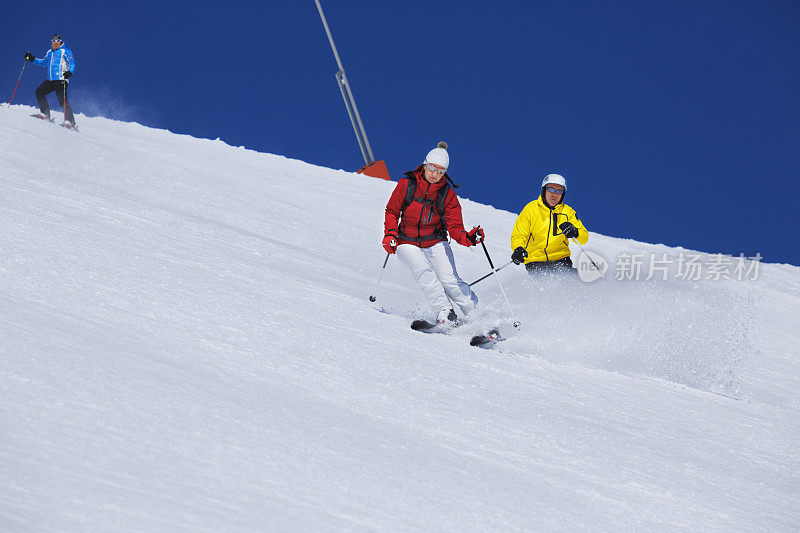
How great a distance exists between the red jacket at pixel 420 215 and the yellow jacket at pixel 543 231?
36.7 inches

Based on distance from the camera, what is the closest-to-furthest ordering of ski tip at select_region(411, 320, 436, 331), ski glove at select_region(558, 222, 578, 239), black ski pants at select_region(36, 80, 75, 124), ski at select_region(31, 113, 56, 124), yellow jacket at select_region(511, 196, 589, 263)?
ski tip at select_region(411, 320, 436, 331), ski glove at select_region(558, 222, 578, 239), yellow jacket at select_region(511, 196, 589, 263), black ski pants at select_region(36, 80, 75, 124), ski at select_region(31, 113, 56, 124)

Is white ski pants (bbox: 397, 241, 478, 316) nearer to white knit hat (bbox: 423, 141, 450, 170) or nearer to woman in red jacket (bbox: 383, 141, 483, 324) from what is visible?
woman in red jacket (bbox: 383, 141, 483, 324)

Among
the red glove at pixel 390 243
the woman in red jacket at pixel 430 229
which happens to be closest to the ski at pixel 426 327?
the woman in red jacket at pixel 430 229

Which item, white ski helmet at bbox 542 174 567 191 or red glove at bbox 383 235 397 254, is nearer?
red glove at bbox 383 235 397 254

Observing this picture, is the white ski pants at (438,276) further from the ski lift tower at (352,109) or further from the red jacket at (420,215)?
the ski lift tower at (352,109)

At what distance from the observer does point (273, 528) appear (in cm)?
230

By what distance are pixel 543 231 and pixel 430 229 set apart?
1342mm

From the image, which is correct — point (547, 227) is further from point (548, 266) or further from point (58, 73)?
point (58, 73)

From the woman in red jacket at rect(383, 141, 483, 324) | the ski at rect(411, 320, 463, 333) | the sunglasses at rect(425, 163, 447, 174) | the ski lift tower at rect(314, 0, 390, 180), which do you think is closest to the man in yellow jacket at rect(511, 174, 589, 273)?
the woman in red jacket at rect(383, 141, 483, 324)

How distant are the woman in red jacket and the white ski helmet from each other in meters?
1.17

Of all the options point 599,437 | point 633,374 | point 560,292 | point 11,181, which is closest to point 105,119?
point 11,181

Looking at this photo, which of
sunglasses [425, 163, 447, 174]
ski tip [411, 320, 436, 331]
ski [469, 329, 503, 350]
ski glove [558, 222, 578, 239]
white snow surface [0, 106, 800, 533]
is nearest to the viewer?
white snow surface [0, 106, 800, 533]

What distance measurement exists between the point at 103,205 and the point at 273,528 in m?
6.39

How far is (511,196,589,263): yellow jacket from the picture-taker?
698cm
